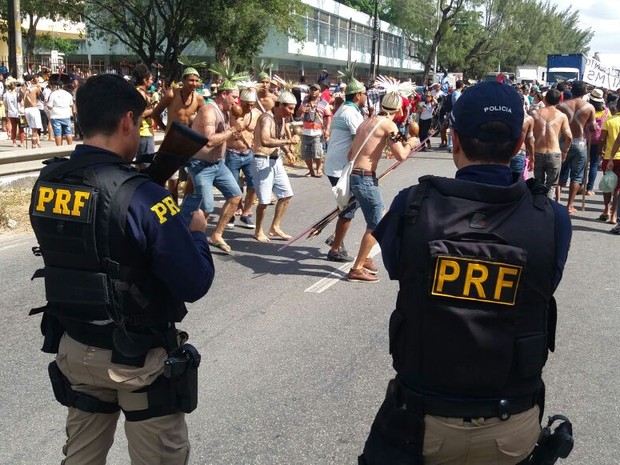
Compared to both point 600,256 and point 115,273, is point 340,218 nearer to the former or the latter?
point 600,256

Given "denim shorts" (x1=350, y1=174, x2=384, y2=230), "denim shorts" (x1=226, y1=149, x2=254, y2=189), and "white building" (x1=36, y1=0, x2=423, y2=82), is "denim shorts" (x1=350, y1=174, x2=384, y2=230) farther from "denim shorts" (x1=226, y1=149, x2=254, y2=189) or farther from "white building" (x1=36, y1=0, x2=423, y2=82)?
"white building" (x1=36, y1=0, x2=423, y2=82)

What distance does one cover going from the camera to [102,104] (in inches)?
94.5

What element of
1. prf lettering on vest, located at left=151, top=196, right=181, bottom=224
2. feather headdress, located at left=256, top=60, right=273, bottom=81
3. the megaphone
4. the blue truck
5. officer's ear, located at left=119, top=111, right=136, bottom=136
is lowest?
prf lettering on vest, located at left=151, top=196, right=181, bottom=224

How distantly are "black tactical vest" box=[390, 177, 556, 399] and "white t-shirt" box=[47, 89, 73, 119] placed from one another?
14.7m

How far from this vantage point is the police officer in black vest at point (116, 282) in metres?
2.31

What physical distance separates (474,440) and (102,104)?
1680 mm

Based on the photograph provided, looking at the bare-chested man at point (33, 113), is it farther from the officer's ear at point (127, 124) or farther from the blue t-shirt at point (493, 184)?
the blue t-shirt at point (493, 184)

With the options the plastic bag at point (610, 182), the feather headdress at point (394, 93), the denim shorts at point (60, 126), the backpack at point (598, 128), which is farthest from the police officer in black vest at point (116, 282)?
the denim shorts at point (60, 126)

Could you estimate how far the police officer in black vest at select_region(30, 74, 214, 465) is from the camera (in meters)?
2.31

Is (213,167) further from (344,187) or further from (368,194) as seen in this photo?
(368,194)

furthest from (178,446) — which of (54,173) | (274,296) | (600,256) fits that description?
(600,256)

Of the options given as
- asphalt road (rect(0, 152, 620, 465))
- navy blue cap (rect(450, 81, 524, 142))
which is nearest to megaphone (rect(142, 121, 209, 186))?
navy blue cap (rect(450, 81, 524, 142))

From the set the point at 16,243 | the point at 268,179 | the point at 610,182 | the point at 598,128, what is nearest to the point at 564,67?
the point at 598,128

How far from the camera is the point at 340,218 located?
7145 millimetres
